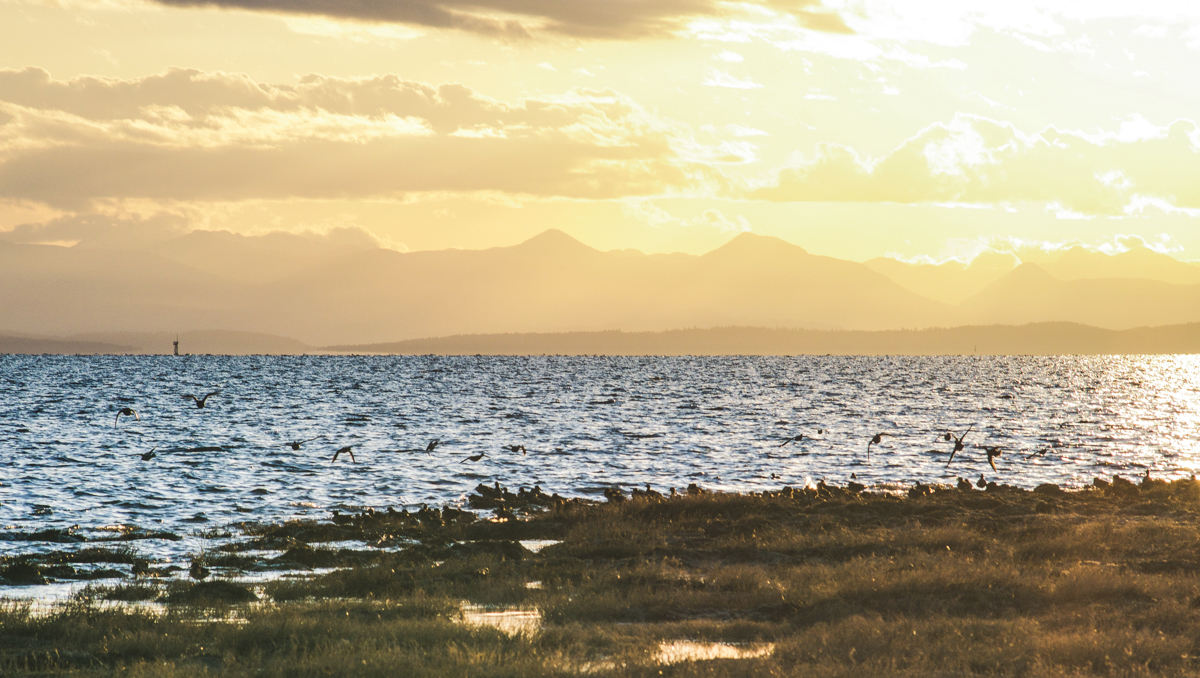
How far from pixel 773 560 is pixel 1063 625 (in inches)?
328

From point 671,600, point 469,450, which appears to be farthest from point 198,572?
point 469,450

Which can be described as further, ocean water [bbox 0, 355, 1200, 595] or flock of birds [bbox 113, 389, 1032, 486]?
flock of birds [bbox 113, 389, 1032, 486]

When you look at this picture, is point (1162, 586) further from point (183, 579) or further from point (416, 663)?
point (183, 579)

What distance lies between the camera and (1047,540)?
2519cm

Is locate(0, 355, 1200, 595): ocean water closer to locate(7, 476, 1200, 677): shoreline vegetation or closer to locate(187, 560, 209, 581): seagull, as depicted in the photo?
locate(187, 560, 209, 581): seagull

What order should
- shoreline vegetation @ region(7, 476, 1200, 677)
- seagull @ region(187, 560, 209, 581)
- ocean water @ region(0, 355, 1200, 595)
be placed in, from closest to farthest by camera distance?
shoreline vegetation @ region(7, 476, 1200, 677)
seagull @ region(187, 560, 209, 581)
ocean water @ region(0, 355, 1200, 595)

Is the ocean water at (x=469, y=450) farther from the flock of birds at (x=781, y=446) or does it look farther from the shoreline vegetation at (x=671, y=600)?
the shoreline vegetation at (x=671, y=600)

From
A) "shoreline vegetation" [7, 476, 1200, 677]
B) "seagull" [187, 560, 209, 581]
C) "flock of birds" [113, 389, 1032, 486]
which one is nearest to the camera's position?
"shoreline vegetation" [7, 476, 1200, 677]

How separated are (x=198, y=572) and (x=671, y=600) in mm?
10858

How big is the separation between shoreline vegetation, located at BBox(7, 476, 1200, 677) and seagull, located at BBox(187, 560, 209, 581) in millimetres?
484

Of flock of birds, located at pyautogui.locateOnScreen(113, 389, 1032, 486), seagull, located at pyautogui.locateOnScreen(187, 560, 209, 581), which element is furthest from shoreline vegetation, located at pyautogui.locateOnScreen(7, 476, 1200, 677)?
flock of birds, located at pyautogui.locateOnScreen(113, 389, 1032, 486)

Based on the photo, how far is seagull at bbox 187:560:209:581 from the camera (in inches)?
884

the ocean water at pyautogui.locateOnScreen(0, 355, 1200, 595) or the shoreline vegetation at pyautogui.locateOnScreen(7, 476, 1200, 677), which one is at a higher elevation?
the shoreline vegetation at pyautogui.locateOnScreen(7, 476, 1200, 677)

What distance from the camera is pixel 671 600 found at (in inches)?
→ 786
